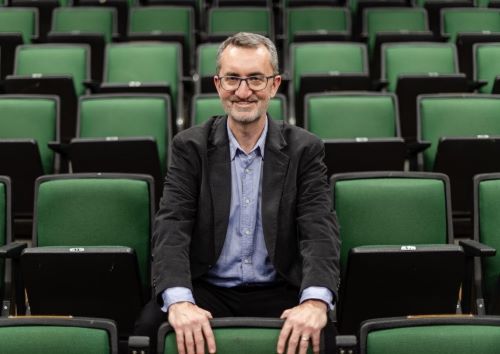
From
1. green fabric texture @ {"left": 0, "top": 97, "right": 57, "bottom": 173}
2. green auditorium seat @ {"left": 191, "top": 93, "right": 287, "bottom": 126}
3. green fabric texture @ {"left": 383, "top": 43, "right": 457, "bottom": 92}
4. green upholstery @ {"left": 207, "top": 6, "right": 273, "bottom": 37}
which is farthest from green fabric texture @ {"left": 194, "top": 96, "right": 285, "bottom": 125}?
green upholstery @ {"left": 207, "top": 6, "right": 273, "bottom": 37}

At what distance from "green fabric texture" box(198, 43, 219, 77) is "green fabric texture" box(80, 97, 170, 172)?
A: 0.77ft

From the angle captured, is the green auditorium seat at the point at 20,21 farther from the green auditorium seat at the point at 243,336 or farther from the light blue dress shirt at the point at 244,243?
the green auditorium seat at the point at 243,336

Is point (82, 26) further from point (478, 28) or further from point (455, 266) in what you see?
point (455, 266)

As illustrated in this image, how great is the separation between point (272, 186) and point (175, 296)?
9 centimetres

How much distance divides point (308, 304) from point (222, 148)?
0.37ft

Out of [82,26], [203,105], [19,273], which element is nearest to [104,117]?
[203,105]

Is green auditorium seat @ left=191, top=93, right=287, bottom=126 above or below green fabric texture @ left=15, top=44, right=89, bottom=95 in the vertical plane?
below

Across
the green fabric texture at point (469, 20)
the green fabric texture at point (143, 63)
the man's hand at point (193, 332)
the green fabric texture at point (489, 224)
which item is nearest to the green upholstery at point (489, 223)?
the green fabric texture at point (489, 224)

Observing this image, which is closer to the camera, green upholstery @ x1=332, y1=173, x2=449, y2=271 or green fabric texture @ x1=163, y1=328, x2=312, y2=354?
green fabric texture @ x1=163, y1=328, x2=312, y2=354

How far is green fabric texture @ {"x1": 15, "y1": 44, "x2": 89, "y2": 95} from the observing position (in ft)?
3.23

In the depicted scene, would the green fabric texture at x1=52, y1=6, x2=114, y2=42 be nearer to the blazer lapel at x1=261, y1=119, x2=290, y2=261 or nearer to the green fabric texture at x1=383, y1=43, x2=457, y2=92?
the green fabric texture at x1=383, y1=43, x2=457, y2=92

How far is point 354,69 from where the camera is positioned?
3.27 feet

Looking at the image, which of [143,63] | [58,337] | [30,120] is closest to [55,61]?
[143,63]

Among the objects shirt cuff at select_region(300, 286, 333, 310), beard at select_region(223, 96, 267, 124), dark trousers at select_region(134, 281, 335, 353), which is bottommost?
dark trousers at select_region(134, 281, 335, 353)
